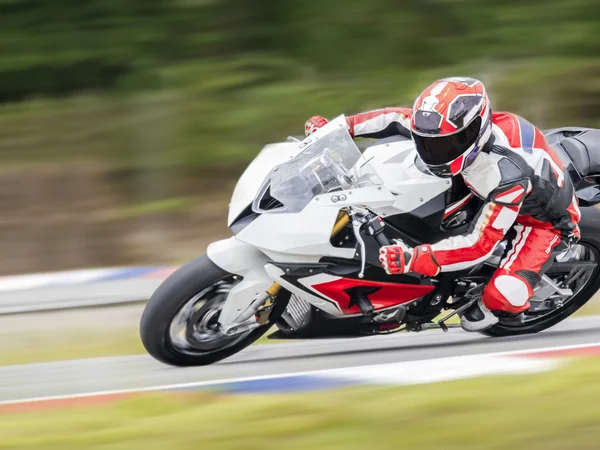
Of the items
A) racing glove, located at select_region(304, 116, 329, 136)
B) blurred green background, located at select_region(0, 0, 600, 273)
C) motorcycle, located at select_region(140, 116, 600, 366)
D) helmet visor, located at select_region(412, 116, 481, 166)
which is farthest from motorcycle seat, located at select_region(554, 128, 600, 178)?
blurred green background, located at select_region(0, 0, 600, 273)

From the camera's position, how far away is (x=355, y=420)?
3227 millimetres

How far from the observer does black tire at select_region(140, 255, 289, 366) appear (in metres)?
4.09

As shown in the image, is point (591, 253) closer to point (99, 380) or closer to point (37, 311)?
point (99, 380)

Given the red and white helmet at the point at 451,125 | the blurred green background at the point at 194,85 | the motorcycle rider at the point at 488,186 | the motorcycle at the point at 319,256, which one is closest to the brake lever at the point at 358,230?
the motorcycle at the point at 319,256

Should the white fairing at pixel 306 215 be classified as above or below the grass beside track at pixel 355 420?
above

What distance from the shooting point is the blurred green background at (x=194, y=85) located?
7.84 meters

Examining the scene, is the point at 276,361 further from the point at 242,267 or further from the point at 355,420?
the point at 355,420

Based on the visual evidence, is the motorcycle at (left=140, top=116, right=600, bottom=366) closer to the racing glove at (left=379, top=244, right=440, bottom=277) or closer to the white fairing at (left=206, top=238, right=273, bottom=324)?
the white fairing at (left=206, top=238, right=273, bottom=324)

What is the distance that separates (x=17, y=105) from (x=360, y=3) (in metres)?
3.81

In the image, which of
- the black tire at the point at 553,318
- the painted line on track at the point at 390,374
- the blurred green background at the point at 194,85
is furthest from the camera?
the blurred green background at the point at 194,85

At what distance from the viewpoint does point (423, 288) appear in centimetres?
436

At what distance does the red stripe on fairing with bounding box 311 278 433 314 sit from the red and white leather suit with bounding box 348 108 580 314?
283 mm

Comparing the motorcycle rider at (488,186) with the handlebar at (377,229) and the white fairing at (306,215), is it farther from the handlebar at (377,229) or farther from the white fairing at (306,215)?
the white fairing at (306,215)

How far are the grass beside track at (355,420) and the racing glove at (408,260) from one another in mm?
636
